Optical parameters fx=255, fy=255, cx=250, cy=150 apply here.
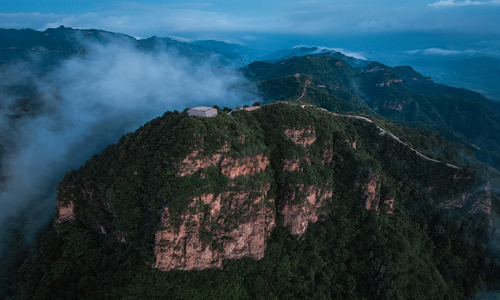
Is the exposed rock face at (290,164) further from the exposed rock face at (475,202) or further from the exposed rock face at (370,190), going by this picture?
the exposed rock face at (475,202)

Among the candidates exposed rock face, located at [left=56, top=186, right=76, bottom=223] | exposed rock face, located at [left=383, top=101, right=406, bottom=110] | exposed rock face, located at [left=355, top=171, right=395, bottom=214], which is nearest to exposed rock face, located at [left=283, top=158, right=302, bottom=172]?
exposed rock face, located at [left=355, top=171, right=395, bottom=214]

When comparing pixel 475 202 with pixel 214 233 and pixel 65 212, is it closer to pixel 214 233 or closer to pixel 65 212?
pixel 214 233

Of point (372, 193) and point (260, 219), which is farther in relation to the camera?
point (372, 193)

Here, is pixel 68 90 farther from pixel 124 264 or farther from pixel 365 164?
pixel 365 164

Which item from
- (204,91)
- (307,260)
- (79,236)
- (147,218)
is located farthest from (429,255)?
(204,91)

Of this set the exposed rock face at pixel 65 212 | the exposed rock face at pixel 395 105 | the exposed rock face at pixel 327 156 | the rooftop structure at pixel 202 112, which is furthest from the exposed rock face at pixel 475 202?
the exposed rock face at pixel 395 105

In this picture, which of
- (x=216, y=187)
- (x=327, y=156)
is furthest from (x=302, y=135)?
(x=216, y=187)

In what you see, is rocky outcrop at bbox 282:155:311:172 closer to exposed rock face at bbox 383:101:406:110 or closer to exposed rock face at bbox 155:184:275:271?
exposed rock face at bbox 155:184:275:271
